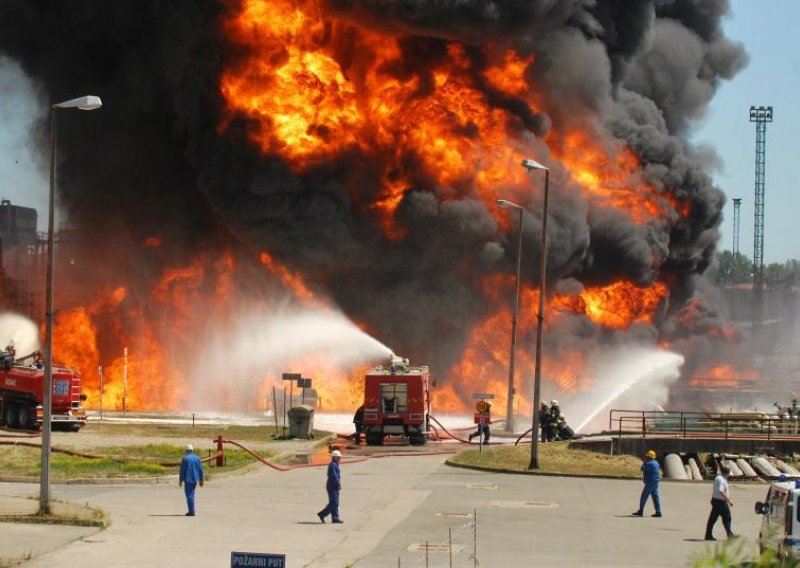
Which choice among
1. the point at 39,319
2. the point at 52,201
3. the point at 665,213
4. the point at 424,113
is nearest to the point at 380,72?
the point at 424,113

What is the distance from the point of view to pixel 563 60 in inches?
3110

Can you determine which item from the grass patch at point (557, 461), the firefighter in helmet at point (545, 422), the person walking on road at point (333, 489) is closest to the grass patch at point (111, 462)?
the grass patch at point (557, 461)

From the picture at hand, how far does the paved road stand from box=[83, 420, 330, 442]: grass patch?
11.9 meters

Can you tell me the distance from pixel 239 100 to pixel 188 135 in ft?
15.0

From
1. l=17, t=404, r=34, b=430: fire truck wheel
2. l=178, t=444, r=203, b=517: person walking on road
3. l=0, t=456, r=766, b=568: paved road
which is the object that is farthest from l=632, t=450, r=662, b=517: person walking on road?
l=17, t=404, r=34, b=430: fire truck wheel

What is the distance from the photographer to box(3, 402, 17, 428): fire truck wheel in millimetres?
51469

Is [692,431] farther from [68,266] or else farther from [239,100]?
[68,266]

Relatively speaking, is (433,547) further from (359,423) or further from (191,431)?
(191,431)

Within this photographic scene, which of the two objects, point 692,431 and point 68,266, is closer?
point 692,431

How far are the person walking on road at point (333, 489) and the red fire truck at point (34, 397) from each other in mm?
24680

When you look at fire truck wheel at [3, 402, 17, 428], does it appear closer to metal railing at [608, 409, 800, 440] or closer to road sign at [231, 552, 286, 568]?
metal railing at [608, 409, 800, 440]

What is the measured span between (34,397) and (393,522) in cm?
2599

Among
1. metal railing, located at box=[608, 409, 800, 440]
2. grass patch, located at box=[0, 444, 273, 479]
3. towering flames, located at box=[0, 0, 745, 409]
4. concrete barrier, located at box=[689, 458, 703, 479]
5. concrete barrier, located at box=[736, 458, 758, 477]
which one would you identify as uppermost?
towering flames, located at box=[0, 0, 745, 409]

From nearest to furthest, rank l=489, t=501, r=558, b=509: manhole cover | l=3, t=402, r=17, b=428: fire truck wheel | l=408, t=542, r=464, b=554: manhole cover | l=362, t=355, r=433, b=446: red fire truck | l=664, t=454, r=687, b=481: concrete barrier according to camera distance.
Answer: l=408, t=542, r=464, b=554: manhole cover
l=489, t=501, r=558, b=509: manhole cover
l=664, t=454, r=687, b=481: concrete barrier
l=362, t=355, r=433, b=446: red fire truck
l=3, t=402, r=17, b=428: fire truck wheel
